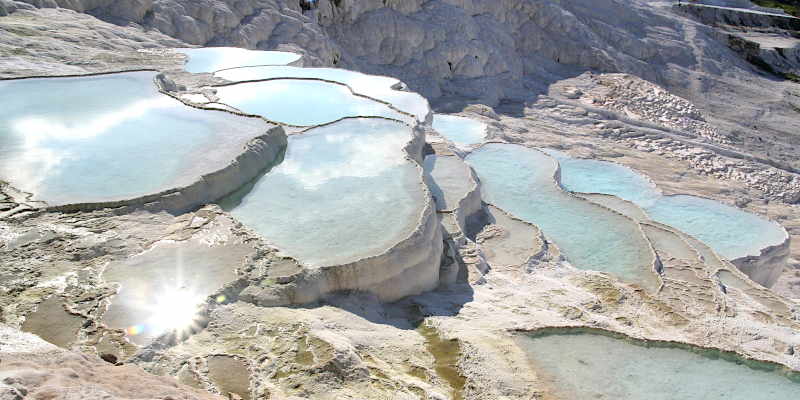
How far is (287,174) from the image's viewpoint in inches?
251

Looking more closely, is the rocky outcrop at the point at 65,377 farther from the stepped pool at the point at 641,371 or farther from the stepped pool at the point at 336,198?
the stepped pool at the point at 641,371

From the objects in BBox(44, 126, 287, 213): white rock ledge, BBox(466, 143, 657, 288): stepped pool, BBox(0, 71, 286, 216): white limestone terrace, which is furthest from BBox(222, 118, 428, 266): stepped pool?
BBox(466, 143, 657, 288): stepped pool

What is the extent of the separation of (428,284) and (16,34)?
26.1ft

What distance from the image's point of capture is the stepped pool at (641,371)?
449 cm

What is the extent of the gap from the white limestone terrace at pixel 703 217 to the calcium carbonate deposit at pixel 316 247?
2.1 inches

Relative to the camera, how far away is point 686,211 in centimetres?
1026

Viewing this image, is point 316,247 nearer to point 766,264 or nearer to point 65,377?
point 65,377

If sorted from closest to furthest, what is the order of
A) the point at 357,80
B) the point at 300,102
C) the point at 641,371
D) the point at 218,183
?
the point at 641,371 → the point at 218,183 → the point at 300,102 → the point at 357,80

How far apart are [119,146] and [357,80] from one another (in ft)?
17.0

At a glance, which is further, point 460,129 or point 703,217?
point 460,129

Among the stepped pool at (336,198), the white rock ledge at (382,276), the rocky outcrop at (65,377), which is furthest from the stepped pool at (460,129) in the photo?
the rocky outcrop at (65,377)

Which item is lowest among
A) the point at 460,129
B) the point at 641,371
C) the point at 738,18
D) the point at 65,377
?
the point at 460,129

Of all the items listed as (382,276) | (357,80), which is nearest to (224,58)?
(357,80)

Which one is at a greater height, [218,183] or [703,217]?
[218,183]
